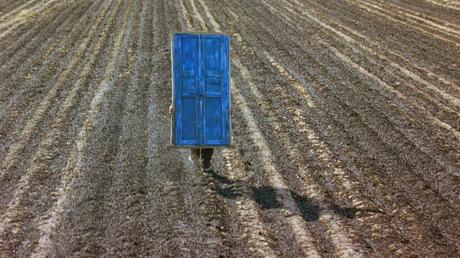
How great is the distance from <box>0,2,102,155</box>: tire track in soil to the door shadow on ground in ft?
13.4

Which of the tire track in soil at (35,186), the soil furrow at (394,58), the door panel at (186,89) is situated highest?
the door panel at (186,89)

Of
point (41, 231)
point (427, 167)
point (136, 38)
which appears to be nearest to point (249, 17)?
point (136, 38)

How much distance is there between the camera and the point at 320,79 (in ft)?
48.2

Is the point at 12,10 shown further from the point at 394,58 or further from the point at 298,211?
the point at 298,211

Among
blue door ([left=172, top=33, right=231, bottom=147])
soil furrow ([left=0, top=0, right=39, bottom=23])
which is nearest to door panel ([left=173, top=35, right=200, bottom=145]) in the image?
blue door ([left=172, top=33, right=231, bottom=147])

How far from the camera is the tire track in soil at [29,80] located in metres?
11.6

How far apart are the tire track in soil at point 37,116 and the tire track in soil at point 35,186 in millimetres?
318

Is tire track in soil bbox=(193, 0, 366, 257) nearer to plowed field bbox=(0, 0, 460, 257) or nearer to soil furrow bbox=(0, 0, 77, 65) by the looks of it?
plowed field bbox=(0, 0, 460, 257)

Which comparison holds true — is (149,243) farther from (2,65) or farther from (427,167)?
(2,65)

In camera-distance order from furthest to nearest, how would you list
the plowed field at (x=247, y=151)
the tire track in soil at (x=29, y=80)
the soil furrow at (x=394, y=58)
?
the soil furrow at (x=394, y=58) < the tire track in soil at (x=29, y=80) < the plowed field at (x=247, y=151)

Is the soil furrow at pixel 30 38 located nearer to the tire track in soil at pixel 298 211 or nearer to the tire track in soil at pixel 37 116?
the tire track in soil at pixel 37 116

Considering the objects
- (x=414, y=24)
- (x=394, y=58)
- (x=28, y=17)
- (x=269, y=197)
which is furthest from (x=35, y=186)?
(x=414, y=24)

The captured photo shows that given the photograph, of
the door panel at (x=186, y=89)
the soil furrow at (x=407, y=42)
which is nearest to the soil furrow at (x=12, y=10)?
the soil furrow at (x=407, y=42)

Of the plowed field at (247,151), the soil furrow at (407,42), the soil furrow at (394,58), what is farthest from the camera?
the soil furrow at (407,42)
